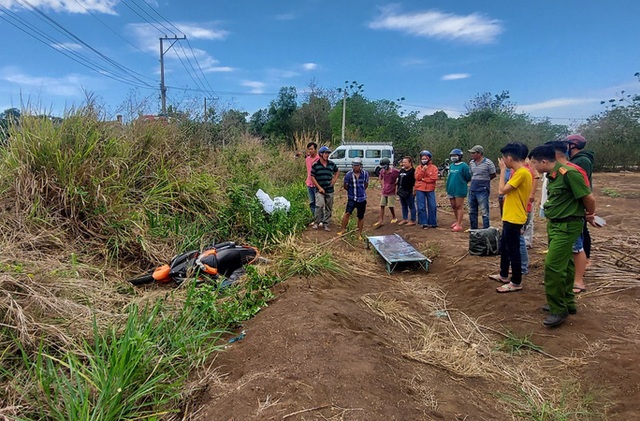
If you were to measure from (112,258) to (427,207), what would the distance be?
5375 mm

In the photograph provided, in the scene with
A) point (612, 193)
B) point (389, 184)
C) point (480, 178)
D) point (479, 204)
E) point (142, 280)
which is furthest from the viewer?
point (612, 193)

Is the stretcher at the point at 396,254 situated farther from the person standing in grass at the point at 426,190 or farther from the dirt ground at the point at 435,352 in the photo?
the person standing in grass at the point at 426,190

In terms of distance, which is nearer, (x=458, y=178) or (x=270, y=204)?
(x=270, y=204)

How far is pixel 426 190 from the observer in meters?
7.06

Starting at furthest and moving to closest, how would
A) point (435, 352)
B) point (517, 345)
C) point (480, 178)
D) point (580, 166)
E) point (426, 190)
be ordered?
point (426, 190) → point (480, 178) → point (580, 166) → point (517, 345) → point (435, 352)

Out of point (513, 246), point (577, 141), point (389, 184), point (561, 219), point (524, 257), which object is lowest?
point (524, 257)

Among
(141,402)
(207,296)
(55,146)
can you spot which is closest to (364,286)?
(207,296)

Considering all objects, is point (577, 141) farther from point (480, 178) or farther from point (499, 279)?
point (480, 178)

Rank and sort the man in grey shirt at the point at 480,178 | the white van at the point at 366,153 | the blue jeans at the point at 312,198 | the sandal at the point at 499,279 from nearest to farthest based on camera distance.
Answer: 1. the sandal at the point at 499,279
2. the man in grey shirt at the point at 480,178
3. the blue jeans at the point at 312,198
4. the white van at the point at 366,153

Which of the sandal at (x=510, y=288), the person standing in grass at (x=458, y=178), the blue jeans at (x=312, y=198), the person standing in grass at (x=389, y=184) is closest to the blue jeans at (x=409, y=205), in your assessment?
the person standing in grass at (x=389, y=184)

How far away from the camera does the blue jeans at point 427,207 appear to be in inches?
282

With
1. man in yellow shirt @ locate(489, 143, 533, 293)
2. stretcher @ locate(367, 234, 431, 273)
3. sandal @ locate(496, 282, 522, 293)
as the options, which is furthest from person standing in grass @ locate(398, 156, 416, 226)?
sandal @ locate(496, 282, 522, 293)

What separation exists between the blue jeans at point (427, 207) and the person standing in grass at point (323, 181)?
1705 millimetres

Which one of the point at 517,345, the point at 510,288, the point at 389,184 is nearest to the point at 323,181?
the point at 389,184
